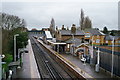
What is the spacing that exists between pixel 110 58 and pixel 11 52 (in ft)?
46.1

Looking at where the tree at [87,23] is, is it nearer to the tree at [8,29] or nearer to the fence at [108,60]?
the tree at [8,29]

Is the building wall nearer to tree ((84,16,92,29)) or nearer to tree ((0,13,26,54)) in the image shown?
tree ((0,13,26,54))

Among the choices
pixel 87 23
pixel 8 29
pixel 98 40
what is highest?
pixel 87 23

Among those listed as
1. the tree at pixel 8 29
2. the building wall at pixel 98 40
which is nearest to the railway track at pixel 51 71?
the tree at pixel 8 29

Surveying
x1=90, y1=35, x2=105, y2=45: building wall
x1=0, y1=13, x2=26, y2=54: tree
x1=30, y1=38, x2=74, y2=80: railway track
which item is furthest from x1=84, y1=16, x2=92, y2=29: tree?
x1=30, y1=38, x2=74, y2=80: railway track

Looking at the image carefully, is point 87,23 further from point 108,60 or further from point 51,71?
point 108,60

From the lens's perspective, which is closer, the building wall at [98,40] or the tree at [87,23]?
the building wall at [98,40]

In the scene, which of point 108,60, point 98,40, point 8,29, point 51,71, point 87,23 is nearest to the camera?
point 108,60

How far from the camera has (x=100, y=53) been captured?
53.8 feet

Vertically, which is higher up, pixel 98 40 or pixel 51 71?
pixel 98 40

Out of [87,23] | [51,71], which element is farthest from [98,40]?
[87,23]

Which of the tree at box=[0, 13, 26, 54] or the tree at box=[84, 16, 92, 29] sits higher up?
the tree at box=[84, 16, 92, 29]

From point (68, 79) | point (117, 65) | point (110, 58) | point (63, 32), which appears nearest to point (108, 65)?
point (110, 58)

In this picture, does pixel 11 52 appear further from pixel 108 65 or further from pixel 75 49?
pixel 108 65
